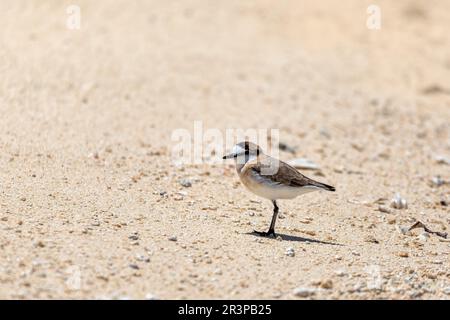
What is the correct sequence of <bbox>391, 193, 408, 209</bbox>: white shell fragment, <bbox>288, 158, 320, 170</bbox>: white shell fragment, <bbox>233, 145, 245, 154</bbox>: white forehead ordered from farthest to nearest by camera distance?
<bbox>288, 158, 320, 170</bbox>: white shell fragment, <bbox>391, 193, 408, 209</bbox>: white shell fragment, <bbox>233, 145, 245, 154</bbox>: white forehead

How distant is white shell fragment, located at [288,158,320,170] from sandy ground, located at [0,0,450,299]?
6.5 inches

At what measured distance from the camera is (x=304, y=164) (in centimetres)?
1081

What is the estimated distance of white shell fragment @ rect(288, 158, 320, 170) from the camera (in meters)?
10.8

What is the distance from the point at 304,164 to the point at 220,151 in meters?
1.16

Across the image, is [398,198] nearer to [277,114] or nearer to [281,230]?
[281,230]

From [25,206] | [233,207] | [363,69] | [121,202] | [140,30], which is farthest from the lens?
[363,69]

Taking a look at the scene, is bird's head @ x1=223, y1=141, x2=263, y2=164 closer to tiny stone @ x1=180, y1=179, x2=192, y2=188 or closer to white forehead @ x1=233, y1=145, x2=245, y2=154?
white forehead @ x1=233, y1=145, x2=245, y2=154

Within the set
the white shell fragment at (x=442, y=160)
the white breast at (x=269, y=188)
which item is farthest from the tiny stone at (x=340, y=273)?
the white shell fragment at (x=442, y=160)

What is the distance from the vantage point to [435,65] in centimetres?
1688

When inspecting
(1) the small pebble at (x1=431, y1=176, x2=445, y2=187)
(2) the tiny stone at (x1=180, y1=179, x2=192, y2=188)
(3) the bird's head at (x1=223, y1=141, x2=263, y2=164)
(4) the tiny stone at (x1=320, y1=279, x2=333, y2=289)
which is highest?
(3) the bird's head at (x1=223, y1=141, x2=263, y2=164)

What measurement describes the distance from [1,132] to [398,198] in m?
4.95

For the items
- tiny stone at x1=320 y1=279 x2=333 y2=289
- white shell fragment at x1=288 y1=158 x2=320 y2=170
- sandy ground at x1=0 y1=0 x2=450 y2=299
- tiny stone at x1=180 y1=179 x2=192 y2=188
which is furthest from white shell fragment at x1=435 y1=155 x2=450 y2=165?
tiny stone at x1=320 y1=279 x2=333 y2=289
